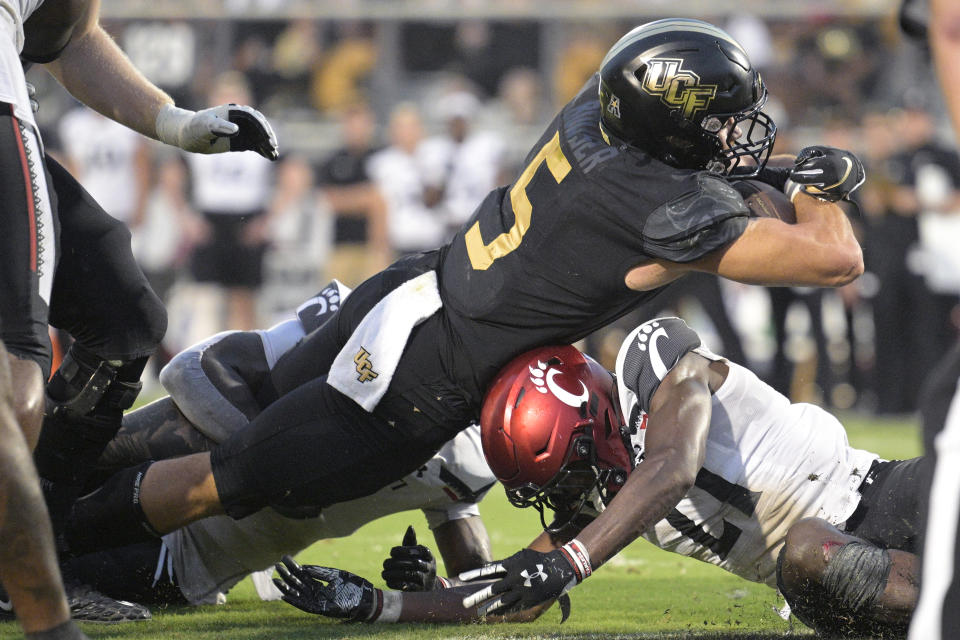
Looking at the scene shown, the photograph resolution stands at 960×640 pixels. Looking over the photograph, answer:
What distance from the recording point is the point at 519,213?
3562 millimetres

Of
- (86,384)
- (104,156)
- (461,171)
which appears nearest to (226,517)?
(86,384)

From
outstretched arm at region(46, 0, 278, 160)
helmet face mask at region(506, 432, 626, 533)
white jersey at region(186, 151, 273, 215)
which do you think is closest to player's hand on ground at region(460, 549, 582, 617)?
helmet face mask at region(506, 432, 626, 533)

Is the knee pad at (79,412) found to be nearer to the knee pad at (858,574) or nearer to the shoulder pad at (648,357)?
the shoulder pad at (648,357)

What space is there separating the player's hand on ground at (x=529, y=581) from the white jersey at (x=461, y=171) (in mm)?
7198

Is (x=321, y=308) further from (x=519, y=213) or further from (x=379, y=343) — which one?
(x=519, y=213)

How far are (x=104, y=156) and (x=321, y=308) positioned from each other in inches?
261

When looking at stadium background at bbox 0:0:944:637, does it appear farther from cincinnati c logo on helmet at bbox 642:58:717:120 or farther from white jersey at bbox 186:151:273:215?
cincinnati c logo on helmet at bbox 642:58:717:120

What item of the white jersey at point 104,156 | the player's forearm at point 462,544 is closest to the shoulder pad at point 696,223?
the player's forearm at point 462,544

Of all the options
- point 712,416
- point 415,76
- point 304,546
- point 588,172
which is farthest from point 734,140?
point 415,76

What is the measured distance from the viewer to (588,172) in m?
3.42

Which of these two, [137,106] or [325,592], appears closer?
[325,592]

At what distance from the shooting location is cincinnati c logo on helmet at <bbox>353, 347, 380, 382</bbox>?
356 cm

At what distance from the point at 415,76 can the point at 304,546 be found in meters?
8.70

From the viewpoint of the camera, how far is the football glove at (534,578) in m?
3.08
